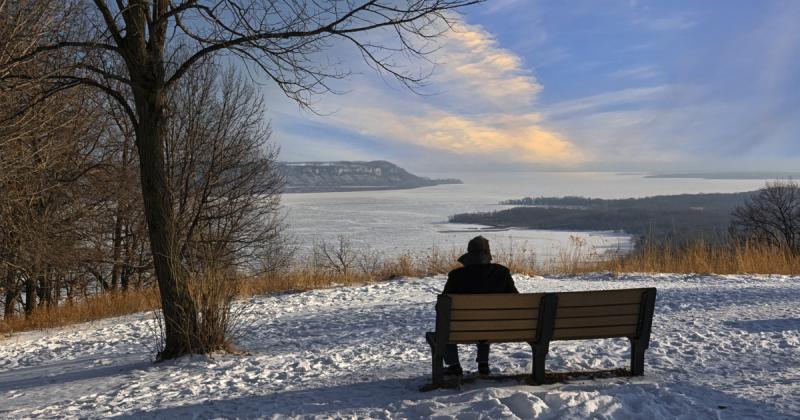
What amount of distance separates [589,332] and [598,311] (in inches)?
7.5

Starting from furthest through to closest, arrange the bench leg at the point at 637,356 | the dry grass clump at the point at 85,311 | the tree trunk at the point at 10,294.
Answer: the tree trunk at the point at 10,294 → the dry grass clump at the point at 85,311 → the bench leg at the point at 637,356

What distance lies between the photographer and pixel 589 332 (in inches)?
181

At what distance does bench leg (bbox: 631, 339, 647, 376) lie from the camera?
474cm

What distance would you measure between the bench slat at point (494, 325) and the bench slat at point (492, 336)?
0.03 m

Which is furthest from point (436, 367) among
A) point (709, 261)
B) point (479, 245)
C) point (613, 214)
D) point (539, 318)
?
point (613, 214)

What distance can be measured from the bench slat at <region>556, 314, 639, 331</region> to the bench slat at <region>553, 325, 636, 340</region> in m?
0.03

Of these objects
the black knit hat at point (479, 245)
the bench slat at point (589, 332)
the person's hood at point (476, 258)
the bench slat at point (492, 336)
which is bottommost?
the bench slat at point (589, 332)

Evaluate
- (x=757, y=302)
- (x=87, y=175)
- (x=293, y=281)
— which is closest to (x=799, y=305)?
(x=757, y=302)

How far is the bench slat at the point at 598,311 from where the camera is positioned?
14.9ft

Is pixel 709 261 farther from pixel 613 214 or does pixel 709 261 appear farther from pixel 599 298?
pixel 613 214

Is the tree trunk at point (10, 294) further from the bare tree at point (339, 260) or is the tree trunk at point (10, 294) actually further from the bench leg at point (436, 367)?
the bench leg at point (436, 367)

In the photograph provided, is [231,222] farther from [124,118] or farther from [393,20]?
[393,20]

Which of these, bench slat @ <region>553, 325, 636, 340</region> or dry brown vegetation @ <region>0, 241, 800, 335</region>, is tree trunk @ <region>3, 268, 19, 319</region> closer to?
dry brown vegetation @ <region>0, 241, 800, 335</region>

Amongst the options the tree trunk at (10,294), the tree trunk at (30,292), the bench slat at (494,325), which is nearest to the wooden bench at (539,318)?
the bench slat at (494,325)
